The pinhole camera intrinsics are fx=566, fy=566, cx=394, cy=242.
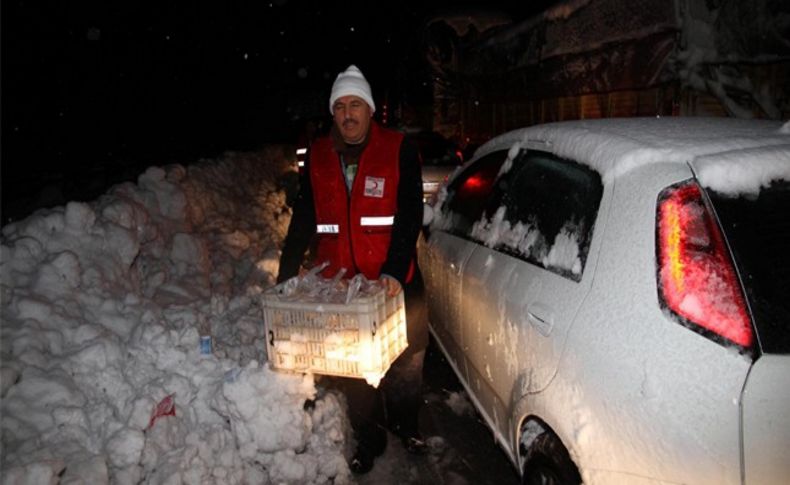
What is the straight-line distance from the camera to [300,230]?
369 centimetres

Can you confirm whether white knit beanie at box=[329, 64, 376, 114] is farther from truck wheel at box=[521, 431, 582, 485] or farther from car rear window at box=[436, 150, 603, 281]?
truck wheel at box=[521, 431, 582, 485]

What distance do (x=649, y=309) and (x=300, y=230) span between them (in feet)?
7.68

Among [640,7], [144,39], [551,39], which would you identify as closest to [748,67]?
[640,7]

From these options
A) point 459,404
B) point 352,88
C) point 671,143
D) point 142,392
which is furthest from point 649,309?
point 142,392

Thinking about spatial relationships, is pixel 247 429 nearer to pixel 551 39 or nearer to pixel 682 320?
pixel 682 320

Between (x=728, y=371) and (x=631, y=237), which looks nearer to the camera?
(x=728, y=371)

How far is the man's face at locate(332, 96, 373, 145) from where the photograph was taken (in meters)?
3.41

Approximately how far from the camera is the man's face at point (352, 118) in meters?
3.41

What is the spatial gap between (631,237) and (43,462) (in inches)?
114

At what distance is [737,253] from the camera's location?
1765 mm

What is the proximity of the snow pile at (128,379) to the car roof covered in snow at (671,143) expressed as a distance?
228 centimetres

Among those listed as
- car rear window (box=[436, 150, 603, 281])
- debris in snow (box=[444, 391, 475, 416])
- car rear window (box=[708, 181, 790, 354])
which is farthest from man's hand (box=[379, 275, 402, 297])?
car rear window (box=[708, 181, 790, 354])

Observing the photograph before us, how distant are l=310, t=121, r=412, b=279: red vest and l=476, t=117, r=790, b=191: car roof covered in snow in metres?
0.92

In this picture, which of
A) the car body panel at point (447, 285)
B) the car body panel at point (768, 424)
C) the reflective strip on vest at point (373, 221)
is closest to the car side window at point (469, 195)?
the car body panel at point (447, 285)
